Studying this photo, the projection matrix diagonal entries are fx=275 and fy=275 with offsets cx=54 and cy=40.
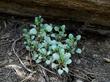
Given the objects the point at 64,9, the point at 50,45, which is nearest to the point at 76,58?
the point at 50,45

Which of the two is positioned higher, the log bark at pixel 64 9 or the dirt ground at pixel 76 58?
the log bark at pixel 64 9

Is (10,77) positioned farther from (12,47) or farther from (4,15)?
(4,15)

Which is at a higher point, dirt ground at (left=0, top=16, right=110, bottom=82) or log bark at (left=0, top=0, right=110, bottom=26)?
log bark at (left=0, top=0, right=110, bottom=26)

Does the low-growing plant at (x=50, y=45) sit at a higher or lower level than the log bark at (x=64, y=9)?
lower

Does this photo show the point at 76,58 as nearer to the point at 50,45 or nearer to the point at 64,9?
the point at 50,45
